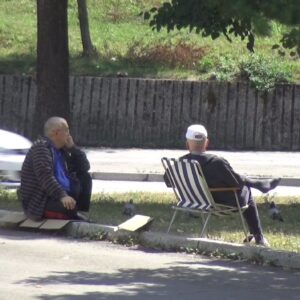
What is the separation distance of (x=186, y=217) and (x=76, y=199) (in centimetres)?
183

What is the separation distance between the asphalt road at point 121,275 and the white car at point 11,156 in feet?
13.9

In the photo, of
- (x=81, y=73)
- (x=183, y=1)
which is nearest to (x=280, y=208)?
(x=183, y=1)

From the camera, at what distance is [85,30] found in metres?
28.5

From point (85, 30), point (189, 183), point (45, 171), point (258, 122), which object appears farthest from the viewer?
point (85, 30)

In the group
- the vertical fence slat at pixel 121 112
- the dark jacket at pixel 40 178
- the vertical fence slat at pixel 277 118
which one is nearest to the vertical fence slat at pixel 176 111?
the vertical fence slat at pixel 121 112

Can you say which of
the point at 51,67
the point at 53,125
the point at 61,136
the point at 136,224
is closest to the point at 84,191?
the point at 61,136

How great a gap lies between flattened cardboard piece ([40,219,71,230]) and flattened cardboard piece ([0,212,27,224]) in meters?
0.36

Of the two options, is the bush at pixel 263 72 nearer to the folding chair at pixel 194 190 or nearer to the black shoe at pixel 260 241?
the folding chair at pixel 194 190

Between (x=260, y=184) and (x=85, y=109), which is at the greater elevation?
(x=85, y=109)

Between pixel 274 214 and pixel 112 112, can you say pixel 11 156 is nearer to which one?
pixel 274 214

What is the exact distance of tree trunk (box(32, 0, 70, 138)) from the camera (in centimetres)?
1476

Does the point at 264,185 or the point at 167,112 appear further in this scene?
the point at 167,112

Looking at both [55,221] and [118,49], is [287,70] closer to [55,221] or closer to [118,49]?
[118,49]

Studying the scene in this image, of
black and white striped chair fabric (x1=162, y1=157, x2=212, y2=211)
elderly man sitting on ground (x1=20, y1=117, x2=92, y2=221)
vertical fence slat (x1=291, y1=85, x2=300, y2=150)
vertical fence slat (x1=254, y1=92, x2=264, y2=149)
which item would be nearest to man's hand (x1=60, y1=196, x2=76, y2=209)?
elderly man sitting on ground (x1=20, y1=117, x2=92, y2=221)
